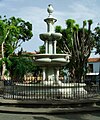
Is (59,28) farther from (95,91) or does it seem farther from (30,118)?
(30,118)

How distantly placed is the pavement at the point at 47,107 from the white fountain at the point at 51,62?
8.09ft

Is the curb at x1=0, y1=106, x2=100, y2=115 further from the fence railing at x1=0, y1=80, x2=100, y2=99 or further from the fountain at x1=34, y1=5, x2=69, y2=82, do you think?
the fountain at x1=34, y1=5, x2=69, y2=82

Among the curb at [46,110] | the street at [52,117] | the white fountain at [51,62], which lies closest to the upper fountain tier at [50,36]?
the white fountain at [51,62]

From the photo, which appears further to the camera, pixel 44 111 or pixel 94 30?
pixel 94 30

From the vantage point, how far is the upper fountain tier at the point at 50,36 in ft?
61.7

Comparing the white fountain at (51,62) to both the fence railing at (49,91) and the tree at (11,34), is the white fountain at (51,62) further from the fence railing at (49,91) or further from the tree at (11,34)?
the tree at (11,34)

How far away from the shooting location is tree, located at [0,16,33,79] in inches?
1688

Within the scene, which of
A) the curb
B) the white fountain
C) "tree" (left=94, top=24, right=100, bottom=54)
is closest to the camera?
the curb

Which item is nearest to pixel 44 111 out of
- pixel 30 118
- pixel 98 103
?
pixel 30 118

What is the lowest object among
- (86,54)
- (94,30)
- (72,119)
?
(72,119)

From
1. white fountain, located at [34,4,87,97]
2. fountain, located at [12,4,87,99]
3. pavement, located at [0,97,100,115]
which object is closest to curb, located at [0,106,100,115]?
pavement, located at [0,97,100,115]

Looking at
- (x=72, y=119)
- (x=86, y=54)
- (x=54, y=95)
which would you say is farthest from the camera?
(x=86, y=54)

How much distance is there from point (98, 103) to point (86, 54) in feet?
71.0

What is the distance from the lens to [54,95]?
16312 mm
